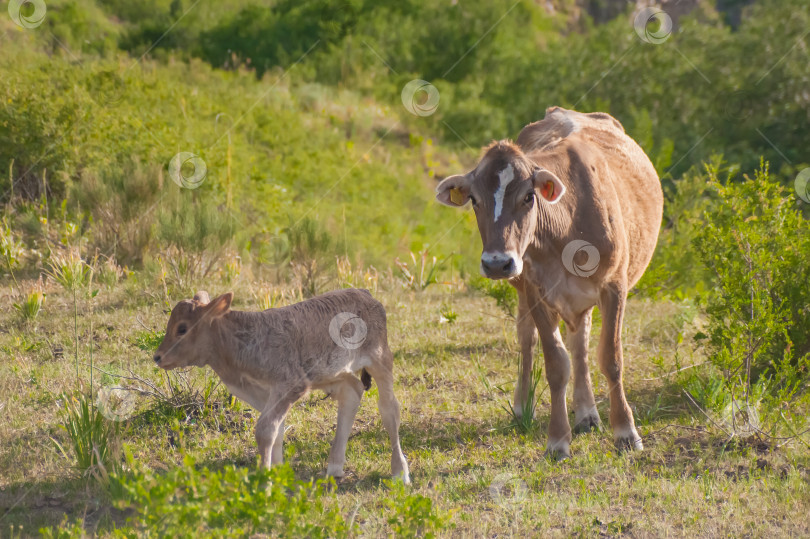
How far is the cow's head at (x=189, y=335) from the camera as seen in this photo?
5078 mm

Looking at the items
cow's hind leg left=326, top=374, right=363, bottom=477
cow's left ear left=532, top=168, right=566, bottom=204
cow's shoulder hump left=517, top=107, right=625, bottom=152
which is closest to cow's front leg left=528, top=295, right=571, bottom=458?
cow's left ear left=532, top=168, right=566, bottom=204

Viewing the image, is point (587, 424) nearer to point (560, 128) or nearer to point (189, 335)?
point (560, 128)

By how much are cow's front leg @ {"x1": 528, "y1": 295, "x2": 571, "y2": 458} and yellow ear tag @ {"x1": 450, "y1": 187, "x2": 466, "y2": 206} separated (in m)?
0.92

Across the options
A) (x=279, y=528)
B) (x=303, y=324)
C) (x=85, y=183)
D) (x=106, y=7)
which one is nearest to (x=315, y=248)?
(x=85, y=183)

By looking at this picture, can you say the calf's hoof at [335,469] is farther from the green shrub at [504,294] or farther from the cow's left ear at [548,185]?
the green shrub at [504,294]

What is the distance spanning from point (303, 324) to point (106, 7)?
26.1m

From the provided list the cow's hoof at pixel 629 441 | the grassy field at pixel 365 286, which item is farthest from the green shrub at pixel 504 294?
the cow's hoof at pixel 629 441

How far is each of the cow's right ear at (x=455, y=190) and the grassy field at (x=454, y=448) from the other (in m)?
1.84

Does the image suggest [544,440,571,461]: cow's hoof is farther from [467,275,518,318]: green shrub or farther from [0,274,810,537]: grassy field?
[467,275,518,318]: green shrub

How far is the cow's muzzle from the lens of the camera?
5.36m

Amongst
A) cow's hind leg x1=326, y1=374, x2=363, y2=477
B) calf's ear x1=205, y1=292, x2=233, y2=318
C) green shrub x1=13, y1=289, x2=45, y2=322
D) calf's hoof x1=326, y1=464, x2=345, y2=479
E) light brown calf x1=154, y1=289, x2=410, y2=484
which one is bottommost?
calf's hoof x1=326, y1=464, x2=345, y2=479

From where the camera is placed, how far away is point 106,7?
28297 mm

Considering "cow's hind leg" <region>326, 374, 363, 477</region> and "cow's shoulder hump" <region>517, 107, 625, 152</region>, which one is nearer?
"cow's hind leg" <region>326, 374, 363, 477</region>

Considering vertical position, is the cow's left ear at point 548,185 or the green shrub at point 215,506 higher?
the cow's left ear at point 548,185
